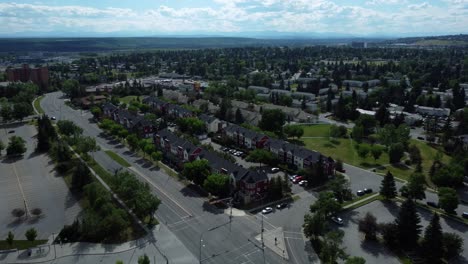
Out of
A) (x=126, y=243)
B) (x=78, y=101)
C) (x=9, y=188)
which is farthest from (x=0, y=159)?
(x=78, y=101)

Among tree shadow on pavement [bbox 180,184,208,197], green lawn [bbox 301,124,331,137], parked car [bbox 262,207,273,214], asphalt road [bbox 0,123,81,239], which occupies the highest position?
green lawn [bbox 301,124,331,137]

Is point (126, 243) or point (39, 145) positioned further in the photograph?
point (39, 145)

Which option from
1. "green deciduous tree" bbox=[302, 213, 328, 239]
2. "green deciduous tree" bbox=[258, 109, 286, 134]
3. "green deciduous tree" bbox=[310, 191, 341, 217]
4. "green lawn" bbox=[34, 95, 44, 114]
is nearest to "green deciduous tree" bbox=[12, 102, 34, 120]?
"green lawn" bbox=[34, 95, 44, 114]

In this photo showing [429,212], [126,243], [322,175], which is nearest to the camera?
[126,243]

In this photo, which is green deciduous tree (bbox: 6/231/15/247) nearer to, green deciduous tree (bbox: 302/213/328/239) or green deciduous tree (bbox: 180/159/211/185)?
green deciduous tree (bbox: 180/159/211/185)

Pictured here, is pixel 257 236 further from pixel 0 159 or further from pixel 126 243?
pixel 0 159

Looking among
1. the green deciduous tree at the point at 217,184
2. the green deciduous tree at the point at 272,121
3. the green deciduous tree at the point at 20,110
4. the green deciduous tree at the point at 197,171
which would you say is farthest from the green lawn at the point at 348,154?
the green deciduous tree at the point at 20,110

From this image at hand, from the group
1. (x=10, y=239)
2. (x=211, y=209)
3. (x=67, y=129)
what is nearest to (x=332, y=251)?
(x=211, y=209)
